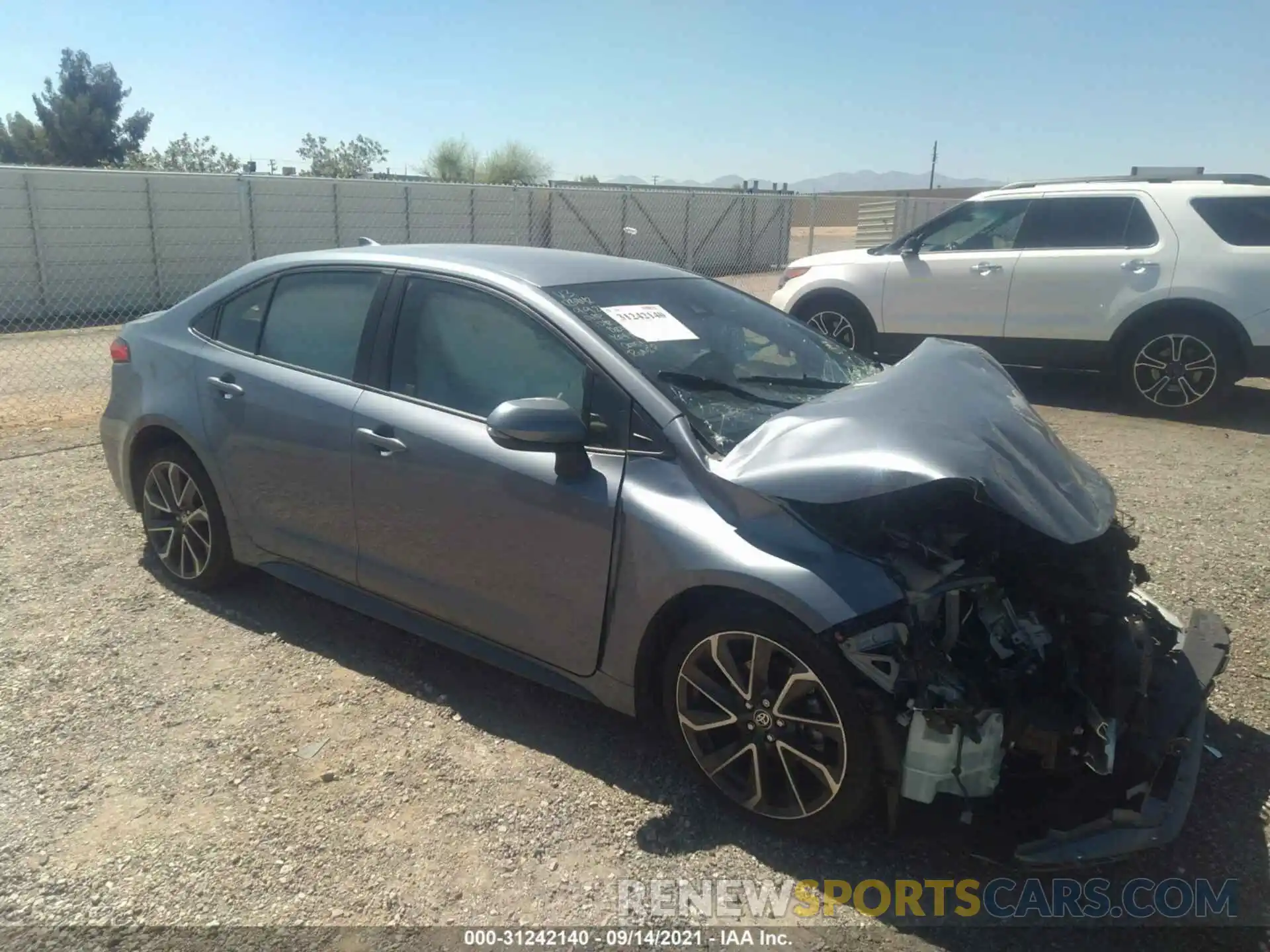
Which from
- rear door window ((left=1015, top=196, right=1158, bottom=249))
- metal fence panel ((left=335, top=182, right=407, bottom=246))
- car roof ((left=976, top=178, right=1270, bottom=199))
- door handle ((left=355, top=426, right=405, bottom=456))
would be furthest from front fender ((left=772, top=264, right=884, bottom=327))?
metal fence panel ((left=335, top=182, right=407, bottom=246))

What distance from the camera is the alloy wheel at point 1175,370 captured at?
789 cm

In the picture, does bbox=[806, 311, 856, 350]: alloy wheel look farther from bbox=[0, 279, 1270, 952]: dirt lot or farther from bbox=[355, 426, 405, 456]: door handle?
bbox=[355, 426, 405, 456]: door handle

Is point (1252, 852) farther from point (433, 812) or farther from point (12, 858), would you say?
point (12, 858)

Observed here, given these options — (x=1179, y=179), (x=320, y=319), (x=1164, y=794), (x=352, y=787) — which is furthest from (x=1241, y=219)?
(x=352, y=787)

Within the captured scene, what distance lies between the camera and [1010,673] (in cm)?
269

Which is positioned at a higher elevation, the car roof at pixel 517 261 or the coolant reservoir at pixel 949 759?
the car roof at pixel 517 261

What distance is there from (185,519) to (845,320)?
22.7ft

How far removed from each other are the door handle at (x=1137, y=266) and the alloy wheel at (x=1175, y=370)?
1.88ft

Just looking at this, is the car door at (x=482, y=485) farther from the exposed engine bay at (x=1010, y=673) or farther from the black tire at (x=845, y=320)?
the black tire at (x=845, y=320)

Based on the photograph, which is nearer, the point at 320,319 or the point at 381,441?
the point at 381,441

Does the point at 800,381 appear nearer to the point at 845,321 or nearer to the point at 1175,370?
the point at 1175,370

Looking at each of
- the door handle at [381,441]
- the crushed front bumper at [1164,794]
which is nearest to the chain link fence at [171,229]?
the door handle at [381,441]

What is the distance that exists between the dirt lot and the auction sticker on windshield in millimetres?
1403

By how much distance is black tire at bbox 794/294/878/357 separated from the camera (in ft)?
31.2
